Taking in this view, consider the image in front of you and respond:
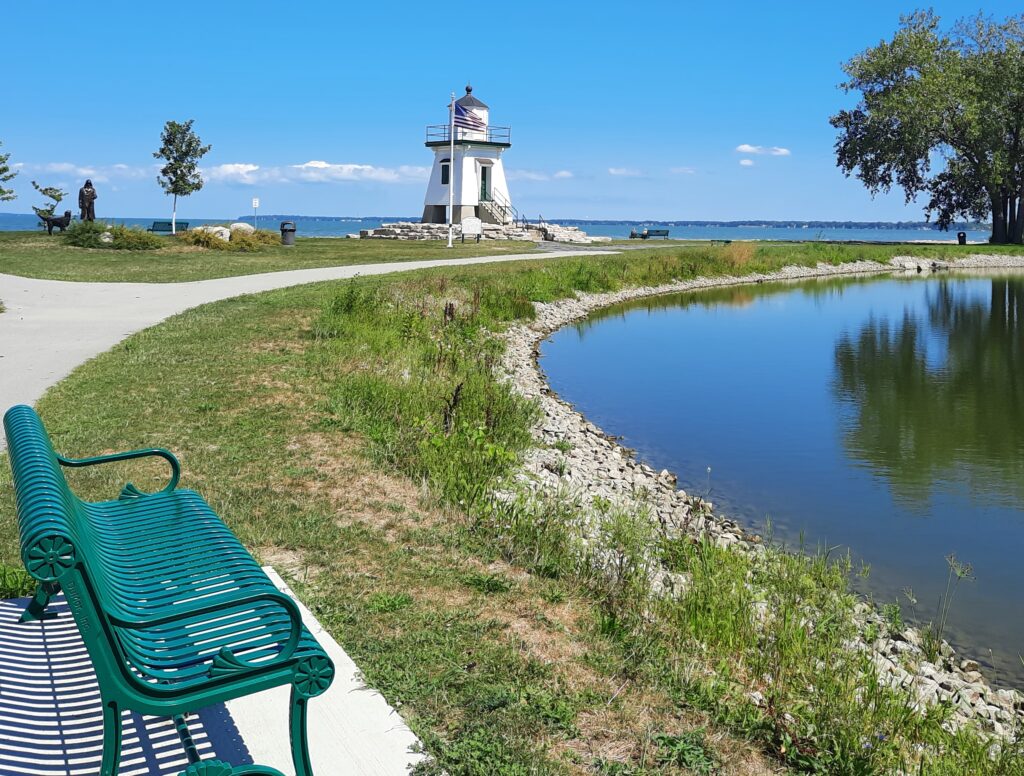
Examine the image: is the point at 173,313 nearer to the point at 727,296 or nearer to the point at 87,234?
the point at 87,234

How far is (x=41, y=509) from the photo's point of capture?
10.7 feet

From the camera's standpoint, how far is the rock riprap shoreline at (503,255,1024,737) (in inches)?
243

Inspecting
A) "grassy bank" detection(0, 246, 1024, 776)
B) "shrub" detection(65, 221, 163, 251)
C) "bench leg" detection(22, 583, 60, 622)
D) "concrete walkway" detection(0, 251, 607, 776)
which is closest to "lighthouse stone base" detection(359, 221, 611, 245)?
"concrete walkway" detection(0, 251, 607, 776)

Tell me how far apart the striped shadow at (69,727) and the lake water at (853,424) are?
5.75 m

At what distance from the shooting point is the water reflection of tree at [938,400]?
12766mm

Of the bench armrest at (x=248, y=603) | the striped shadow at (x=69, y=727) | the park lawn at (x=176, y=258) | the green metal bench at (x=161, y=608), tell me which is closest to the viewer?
the green metal bench at (x=161, y=608)

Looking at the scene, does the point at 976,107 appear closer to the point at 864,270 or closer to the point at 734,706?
the point at 864,270

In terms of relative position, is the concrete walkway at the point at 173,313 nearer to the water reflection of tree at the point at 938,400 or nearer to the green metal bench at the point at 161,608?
the green metal bench at the point at 161,608

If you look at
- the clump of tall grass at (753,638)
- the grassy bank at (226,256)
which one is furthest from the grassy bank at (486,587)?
the grassy bank at (226,256)

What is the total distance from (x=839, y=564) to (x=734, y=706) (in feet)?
13.9

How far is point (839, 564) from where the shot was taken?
8.59 m

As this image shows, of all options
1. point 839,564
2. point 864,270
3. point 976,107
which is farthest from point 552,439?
point 976,107

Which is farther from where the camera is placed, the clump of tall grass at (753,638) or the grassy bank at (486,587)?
the clump of tall grass at (753,638)

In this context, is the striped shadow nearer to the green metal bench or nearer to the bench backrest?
the green metal bench
